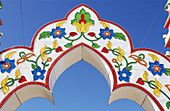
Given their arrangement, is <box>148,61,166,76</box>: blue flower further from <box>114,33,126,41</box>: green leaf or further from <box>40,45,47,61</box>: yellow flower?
<box>40,45,47,61</box>: yellow flower

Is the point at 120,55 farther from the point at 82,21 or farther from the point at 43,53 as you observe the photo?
the point at 43,53

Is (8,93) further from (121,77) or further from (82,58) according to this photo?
(121,77)

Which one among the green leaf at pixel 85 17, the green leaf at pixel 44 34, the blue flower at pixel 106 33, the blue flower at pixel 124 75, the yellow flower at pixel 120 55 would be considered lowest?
the blue flower at pixel 124 75

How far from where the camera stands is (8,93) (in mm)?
4840

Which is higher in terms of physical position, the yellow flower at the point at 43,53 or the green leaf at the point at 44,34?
the green leaf at the point at 44,34

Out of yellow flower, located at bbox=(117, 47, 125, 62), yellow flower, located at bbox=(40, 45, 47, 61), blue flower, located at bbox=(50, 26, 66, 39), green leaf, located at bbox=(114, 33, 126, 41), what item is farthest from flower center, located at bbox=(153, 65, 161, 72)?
yellow flower, located at bbox=(40, 45, 47, 61)

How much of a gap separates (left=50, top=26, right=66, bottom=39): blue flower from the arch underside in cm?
51

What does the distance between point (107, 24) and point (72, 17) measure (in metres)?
0.89

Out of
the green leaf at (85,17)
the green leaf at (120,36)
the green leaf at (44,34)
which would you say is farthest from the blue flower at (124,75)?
the green leaf at (44,34)

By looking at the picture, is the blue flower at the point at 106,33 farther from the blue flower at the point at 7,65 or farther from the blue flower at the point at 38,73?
the blue flower at the point at 7,65

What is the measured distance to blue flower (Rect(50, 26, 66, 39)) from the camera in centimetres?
555

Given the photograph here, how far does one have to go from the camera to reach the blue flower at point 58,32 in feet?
18.2

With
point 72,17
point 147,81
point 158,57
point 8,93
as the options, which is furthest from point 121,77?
point 8,93

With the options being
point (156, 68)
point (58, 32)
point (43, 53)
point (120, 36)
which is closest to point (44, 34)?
point (58, 32)
